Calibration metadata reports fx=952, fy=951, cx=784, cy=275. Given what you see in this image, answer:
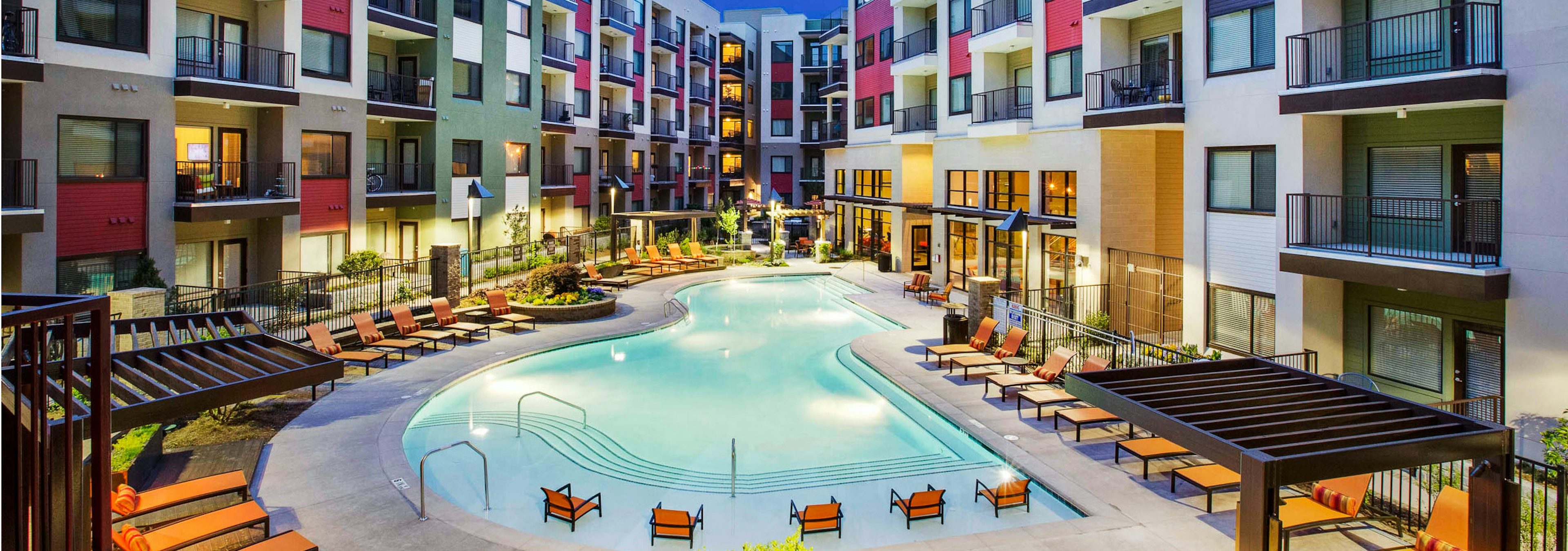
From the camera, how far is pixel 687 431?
15.8 m

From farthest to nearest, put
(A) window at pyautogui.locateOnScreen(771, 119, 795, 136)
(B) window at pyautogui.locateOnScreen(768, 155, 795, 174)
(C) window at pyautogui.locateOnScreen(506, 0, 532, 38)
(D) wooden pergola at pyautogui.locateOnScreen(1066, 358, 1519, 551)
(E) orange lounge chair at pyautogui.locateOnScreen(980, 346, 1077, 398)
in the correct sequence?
(B) window at pyautogui.locateOnScreen(768, 155, 795, 174)
(A) window at pyautogui.locateOnScreen(771, 119, 795, 136)
(C) window at pyautogui.locateOnScreen(506, 0, 532, 38)
(E) orange lounge chair at pyautogui.locateOnScreen(980, 346, 1077, 398)
(D) wooden pergola at pyautogui.locateOnScreen(1066, 358, 1519, 551)

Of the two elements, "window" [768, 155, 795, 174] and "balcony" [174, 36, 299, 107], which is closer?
"balcony" [174, 36, 299, 107]

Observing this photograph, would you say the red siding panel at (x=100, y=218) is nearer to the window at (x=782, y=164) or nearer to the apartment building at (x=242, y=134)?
the apartment building at (x=242, y=134)

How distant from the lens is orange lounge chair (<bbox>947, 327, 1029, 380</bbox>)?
18.8 meters

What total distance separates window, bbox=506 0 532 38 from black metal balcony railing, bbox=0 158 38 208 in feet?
66.0

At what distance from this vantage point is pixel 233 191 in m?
24.7

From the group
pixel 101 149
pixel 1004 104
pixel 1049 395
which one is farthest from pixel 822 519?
pixel 1004 104

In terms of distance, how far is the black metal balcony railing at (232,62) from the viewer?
920 inches

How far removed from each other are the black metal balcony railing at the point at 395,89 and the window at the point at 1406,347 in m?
28.3

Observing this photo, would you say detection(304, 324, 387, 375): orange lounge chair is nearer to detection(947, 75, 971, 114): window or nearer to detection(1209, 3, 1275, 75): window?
detection(1209, 3, 1275, 75): window

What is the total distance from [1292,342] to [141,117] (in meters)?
24.9


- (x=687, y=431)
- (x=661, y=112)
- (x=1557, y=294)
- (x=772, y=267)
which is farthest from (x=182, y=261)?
(x=661, y=112)

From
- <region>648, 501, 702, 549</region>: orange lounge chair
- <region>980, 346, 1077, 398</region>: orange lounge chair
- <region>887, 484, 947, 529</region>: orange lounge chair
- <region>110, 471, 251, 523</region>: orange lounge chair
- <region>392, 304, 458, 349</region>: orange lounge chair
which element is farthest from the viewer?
<region>392, 304, 458, 349</region>: orange lounge chair

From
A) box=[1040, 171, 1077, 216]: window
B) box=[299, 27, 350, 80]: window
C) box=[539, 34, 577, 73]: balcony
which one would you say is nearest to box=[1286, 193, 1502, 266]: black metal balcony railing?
box=[1040, 171, 1077, 216]: window
